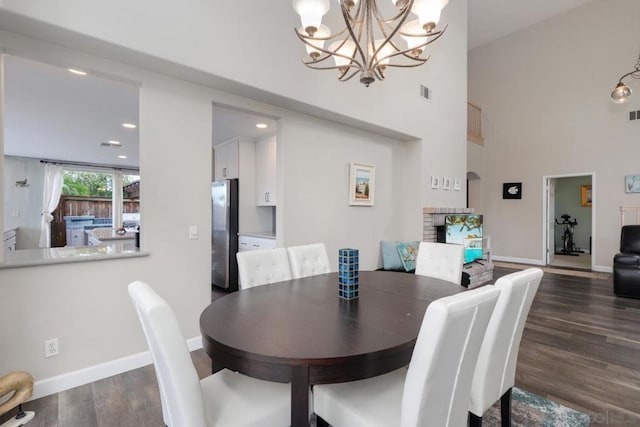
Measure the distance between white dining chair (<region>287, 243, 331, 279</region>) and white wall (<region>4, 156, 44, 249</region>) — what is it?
7626 millimetres

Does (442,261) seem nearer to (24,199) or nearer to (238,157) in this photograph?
(238,157)

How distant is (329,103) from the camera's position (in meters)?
3.34

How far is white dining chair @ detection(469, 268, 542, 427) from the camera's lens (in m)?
1.34

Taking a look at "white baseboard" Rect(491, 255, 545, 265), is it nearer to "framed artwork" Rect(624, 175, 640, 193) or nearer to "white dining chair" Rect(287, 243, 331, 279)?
"framed artwork" Rect(624, 175, 640, 193)

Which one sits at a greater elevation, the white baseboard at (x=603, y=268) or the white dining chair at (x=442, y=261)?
the white dining chair at (x=442, y=261)

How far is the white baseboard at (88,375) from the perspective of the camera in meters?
2.04

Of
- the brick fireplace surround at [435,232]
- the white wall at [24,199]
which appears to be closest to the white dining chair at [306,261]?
the brick fireplace surround at [435,232]

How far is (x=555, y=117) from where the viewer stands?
6.59m

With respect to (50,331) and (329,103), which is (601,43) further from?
(50,331)

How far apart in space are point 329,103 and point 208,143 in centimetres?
139

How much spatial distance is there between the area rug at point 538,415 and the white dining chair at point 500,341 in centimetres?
47

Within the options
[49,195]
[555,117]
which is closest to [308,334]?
[555,117]

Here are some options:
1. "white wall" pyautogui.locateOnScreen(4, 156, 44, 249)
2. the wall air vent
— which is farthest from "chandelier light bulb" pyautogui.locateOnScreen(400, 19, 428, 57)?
"white wall" pyautogui.locateOnScreen(4, 156, 44, 249)

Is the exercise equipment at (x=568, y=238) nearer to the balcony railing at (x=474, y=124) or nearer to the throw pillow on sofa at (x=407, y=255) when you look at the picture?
the balcony railing at (x=474, y=124)
